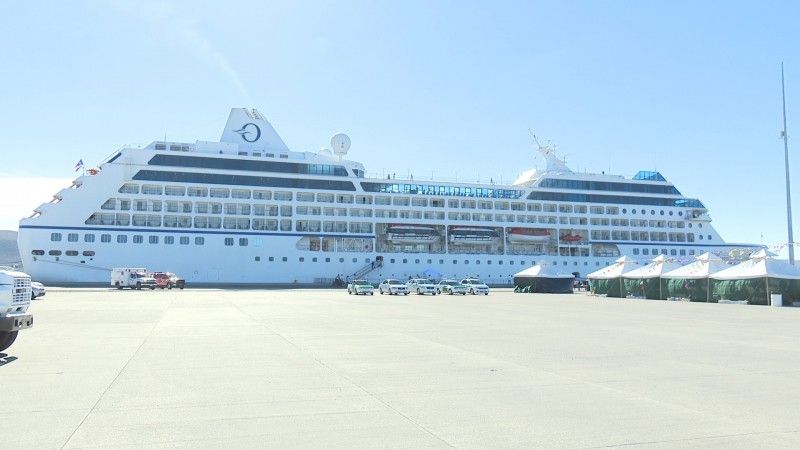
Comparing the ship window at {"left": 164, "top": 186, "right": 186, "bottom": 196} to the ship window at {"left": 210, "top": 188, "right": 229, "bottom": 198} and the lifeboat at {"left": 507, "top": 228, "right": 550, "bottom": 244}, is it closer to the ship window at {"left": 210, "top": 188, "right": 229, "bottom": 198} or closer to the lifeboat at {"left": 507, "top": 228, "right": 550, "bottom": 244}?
the ship window at {"left": 210, "top": 188, "right": 229, "bottom": 198}

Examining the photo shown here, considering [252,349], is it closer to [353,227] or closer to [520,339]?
[520,339]

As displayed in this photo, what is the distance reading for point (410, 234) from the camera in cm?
6044

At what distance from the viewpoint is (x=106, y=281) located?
49656 mm

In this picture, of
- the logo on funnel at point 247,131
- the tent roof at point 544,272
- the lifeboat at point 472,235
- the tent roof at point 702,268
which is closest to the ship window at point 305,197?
the logo on funnel at point 247,131

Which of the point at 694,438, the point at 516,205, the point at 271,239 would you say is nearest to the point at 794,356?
the point at 694,438

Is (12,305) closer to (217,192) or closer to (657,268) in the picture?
(657,268)

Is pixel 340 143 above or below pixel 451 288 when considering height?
above

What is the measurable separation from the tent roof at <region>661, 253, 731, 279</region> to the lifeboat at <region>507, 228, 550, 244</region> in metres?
27.8

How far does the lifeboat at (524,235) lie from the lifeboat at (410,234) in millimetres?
→ 9106

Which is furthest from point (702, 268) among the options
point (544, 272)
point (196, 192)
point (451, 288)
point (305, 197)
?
point (196, 192)

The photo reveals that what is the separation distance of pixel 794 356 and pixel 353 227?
164 feet

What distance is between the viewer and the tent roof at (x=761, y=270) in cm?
3064

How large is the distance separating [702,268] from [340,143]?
126 ft

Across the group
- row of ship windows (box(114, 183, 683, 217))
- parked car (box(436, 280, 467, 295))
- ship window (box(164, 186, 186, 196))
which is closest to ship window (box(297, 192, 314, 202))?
row of ship windows (box(114, 183, 683, 217))
